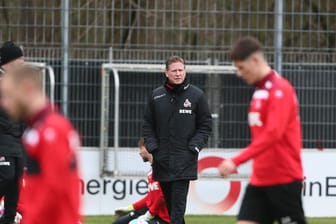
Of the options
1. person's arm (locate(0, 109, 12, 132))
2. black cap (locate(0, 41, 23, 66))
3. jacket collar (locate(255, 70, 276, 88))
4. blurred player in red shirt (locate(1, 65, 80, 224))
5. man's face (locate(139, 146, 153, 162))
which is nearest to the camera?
blurred player in red shirt (locate(1, 65, 80, 224))

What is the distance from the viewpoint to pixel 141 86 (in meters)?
17.0

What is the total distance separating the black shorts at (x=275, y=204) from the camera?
27.5ft

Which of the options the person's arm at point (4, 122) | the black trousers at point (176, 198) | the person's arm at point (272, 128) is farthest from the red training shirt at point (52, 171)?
the person's arm at point (4, 122)

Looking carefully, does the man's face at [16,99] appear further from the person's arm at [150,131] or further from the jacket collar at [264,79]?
the person's arm at [150,131]

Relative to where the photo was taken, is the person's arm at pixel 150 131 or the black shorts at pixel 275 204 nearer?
the black shorts at pixel 275 204

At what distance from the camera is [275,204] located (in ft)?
27.5

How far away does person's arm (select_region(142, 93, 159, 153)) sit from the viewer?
1168 centimetres

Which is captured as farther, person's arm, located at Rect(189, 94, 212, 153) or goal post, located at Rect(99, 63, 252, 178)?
goal post, located at Rect(99, 63, 252, 178)

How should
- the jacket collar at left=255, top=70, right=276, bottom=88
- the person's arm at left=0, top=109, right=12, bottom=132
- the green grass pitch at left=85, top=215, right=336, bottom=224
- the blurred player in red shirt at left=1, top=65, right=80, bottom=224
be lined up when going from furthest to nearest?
the green grass pitch at left=85, top=215, right=336, bottom=224, the person's arm at left=0, top=109, right=12, bottom=132, the jacket collar at left=255, top=70, right=276, bottom=88, the blurred player in red shirt at left=1, top=65, right=80, bottom=224

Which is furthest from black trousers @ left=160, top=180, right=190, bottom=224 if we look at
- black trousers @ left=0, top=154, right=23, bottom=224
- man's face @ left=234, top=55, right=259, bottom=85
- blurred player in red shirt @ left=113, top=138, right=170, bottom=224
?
man's face @ left=234, top=55, right=259, bottom=85

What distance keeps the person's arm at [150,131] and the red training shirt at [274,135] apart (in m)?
3.26

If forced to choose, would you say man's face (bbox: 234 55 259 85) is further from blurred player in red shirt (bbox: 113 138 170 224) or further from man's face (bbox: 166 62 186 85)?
blurred player in red shirt (bbox: 113 138 170 224)

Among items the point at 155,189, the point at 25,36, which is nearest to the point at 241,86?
the point at 25,36

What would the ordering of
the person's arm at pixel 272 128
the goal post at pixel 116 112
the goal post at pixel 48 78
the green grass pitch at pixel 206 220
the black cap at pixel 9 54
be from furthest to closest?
the goal post at pixel 116 112, the goal post at pixel 48 78, the green grass pitch at pixel 206 220, the black cap at pixel 9 54, the person's arm at pixel 272 128
